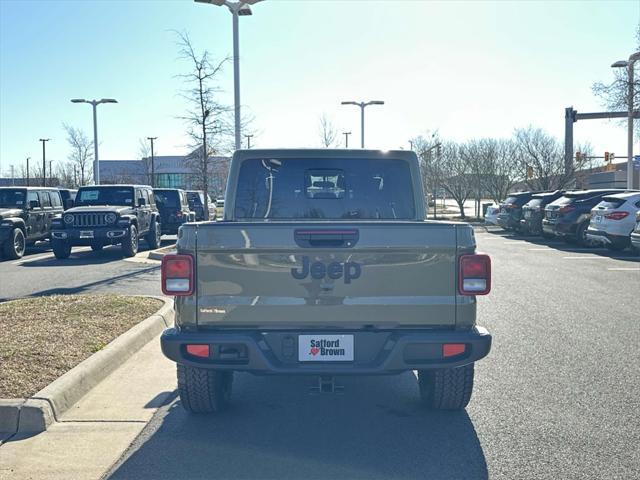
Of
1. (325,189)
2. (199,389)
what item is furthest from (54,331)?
(325,189)

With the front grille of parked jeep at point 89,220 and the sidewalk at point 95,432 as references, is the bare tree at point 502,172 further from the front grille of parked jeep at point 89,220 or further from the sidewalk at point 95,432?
the sidewalk at point 95,432

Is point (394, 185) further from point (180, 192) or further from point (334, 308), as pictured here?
point (180, 192)

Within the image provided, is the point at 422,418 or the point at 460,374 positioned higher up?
the point at 460,374

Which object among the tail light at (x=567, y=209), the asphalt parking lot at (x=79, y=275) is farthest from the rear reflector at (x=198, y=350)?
the tail light at (x=567, y=209)

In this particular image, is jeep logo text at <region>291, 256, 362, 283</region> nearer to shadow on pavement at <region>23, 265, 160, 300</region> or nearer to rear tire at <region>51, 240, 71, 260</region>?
shadow on pavement at <region>23, 265, 160, 300</region>

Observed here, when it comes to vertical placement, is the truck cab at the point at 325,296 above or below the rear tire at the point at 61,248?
above

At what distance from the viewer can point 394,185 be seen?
19.9 feet

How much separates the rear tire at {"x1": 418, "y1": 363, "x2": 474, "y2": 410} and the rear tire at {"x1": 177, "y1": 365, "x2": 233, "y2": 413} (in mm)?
1580

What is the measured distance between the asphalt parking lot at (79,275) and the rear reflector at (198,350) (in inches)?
274

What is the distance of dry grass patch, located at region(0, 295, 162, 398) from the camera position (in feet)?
18.2

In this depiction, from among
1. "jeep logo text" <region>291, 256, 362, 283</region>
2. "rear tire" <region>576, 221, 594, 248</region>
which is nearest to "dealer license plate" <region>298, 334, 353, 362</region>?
"jeep logo text" <region>291, 256, 362, 283</region>

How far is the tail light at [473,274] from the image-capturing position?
436 cm

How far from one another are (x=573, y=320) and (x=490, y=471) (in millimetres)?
5371

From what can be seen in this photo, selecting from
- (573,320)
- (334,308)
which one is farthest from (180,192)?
(334,308)
